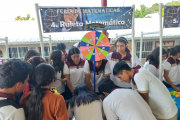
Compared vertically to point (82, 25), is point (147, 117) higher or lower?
lower

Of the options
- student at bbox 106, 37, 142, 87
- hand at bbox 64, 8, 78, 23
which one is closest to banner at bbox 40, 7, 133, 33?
hand at bbox 64, 8, 78, 23

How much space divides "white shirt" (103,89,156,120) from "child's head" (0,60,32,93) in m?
0.90

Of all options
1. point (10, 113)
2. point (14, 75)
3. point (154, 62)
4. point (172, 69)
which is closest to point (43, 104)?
point (10, 113)

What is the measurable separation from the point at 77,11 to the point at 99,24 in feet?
1.47

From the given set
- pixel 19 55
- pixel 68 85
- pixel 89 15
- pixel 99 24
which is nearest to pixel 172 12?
pixel 99 24

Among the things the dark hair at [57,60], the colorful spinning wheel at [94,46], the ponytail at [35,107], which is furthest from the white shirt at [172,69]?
the ponytail at [35,107]

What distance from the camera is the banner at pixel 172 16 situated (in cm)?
250

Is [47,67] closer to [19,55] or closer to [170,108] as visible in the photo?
[170,108]

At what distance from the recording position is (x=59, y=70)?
220cm

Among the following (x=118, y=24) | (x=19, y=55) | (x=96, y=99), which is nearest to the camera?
(x=96, y=99)

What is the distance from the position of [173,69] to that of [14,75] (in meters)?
2.84

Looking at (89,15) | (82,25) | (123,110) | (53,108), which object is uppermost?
(89,15)

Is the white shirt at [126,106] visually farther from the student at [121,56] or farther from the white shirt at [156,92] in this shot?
the student at [121,56]

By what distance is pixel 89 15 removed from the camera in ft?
7.47
